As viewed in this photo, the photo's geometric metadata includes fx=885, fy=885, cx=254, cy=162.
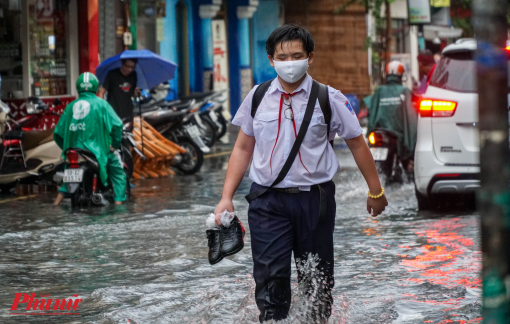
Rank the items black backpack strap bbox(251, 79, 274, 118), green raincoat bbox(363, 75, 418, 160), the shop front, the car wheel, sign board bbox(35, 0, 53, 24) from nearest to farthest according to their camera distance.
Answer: black backpack strap bbox(251, 79, 274, 118), the car wheel, green raincoat bbox(363, 75, 418, 160), the shop front, sign board bbox(35, 0, 53, 24)

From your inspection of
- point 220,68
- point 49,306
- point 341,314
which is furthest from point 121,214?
point 220,68

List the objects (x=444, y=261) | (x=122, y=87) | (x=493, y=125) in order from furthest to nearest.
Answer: (x=122, y=87)
(x=444, y=261)
(x=493, y=125)

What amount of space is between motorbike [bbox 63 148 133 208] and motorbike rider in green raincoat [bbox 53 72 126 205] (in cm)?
8

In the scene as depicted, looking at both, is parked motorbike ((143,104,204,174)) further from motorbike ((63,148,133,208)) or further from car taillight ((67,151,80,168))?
car taillight ((67,151,80,168))

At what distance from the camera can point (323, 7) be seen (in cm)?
3103

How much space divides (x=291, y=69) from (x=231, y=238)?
84 cm

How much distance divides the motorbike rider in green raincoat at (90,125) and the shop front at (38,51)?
5627 mm

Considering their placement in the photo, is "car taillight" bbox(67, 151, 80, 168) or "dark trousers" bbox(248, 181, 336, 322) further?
"car taillight" bbox(67, 151, 80, 168)

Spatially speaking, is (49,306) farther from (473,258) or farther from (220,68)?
(220,68)

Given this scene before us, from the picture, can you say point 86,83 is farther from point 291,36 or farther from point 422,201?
point 291,36

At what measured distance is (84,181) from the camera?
10133 mm

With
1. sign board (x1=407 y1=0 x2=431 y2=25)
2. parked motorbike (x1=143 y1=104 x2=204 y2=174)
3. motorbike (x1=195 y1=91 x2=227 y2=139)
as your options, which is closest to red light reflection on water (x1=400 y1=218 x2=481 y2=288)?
parked motorbike (x1=143 y1=104 x2=204 y2=174)

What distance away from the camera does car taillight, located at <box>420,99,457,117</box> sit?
8.21 meters

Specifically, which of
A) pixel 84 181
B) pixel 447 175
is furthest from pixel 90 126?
pixel 447 175
